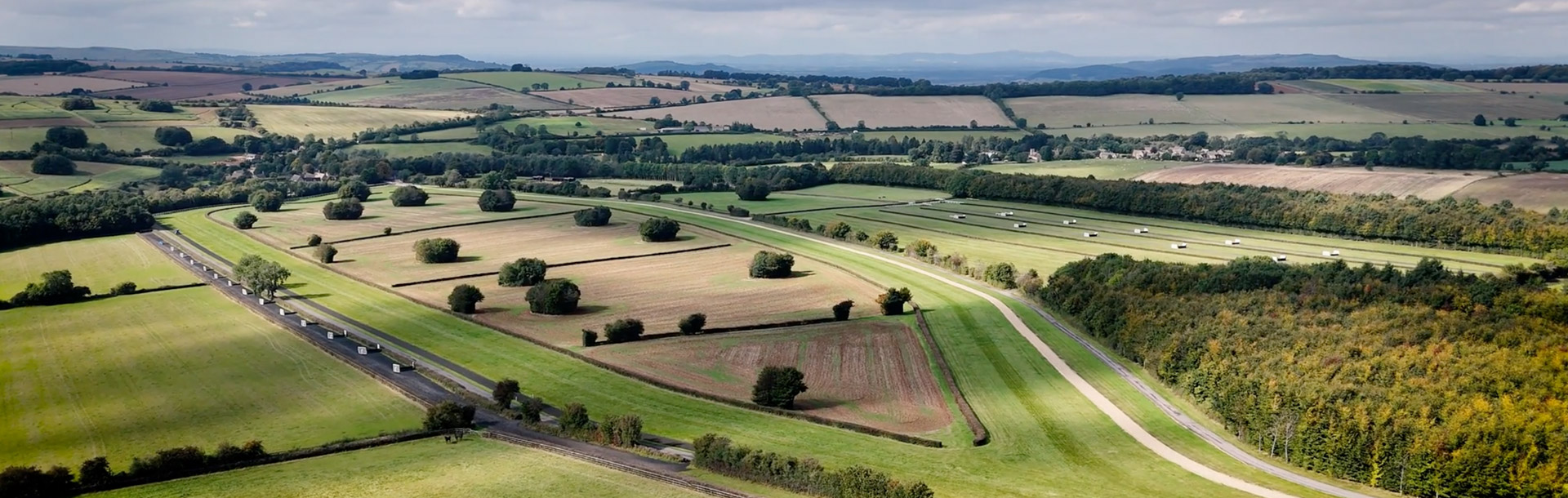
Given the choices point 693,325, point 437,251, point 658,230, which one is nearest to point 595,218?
point 658,230

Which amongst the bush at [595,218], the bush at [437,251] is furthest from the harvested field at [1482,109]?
the bush at [437,251]

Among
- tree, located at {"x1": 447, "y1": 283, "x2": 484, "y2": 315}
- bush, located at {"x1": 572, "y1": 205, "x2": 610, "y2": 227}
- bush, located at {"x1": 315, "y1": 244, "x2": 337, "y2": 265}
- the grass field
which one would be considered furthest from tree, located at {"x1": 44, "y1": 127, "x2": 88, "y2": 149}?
tree, located at {"x1": 447, "y1": 283, "x2": 484, "y2": 315}

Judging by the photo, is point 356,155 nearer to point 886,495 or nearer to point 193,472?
point 193,472

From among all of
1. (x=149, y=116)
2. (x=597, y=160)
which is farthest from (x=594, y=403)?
(x=149, y=116)

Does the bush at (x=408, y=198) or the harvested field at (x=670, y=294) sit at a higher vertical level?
the bush at (x=408, y=198)

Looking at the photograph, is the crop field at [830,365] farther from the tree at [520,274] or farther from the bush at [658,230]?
the bush at [658,230]
